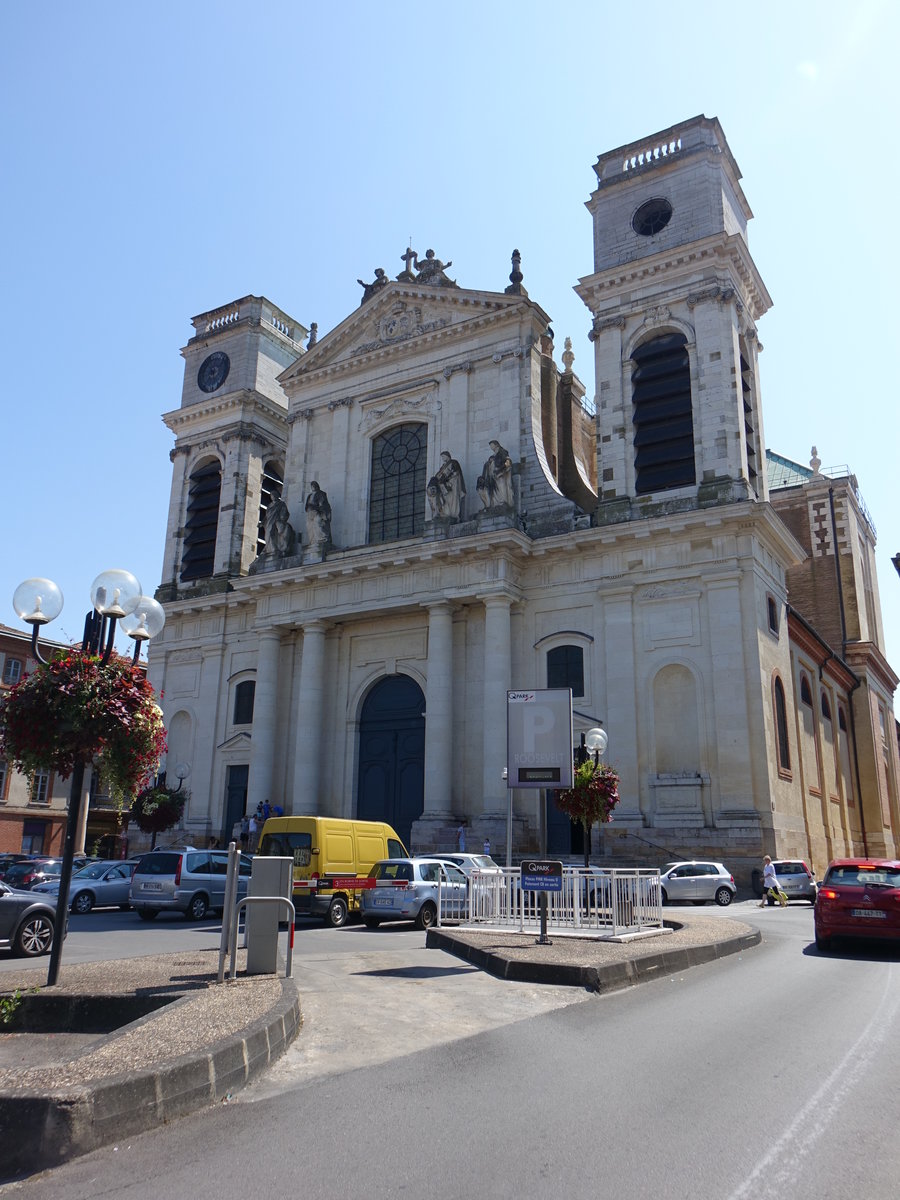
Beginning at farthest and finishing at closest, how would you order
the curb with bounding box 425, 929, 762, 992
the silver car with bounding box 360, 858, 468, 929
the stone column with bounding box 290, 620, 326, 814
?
the stone column with bounding box 290, 620, 326, 814 → the silver car with bounding box 360, 858, 468, 929 → the curb with bounding box 425, 929, 762, 992

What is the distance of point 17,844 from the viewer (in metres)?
47.2

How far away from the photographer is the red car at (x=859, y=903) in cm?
1438

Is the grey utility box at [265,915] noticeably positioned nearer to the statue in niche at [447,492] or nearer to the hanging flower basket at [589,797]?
the hanging flower basket at [589,797]

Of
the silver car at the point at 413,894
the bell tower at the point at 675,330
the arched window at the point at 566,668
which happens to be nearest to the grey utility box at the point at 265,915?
the silver car at the point at 413,894

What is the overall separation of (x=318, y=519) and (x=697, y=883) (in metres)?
18.7

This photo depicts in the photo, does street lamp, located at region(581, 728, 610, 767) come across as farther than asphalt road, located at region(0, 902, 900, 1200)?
Yes

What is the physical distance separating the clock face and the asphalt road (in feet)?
121

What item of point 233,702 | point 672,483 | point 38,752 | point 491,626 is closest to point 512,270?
point 672,483

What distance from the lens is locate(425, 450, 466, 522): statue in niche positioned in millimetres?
31609

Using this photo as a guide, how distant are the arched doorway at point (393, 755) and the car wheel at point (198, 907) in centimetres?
1062

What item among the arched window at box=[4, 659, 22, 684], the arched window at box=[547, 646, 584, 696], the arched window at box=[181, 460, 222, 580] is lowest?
the arched window at box=[547, 646, 584, 696]

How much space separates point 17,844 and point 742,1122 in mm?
48464

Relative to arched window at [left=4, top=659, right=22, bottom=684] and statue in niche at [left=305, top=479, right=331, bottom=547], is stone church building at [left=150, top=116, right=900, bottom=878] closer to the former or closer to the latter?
statue in niche at [left=305, top=479, right=331, bottom=547]

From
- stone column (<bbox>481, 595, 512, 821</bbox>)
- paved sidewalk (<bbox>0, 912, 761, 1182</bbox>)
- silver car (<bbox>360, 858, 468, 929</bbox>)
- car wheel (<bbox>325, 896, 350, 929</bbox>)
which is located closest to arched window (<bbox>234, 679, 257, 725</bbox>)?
stone column (<bbox>481, 595, 512, 821</bbox>)
